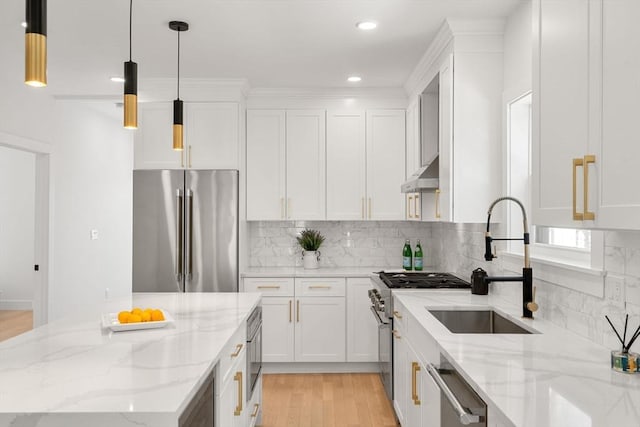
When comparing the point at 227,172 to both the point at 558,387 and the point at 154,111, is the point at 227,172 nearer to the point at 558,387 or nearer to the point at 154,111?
the point at 154,111

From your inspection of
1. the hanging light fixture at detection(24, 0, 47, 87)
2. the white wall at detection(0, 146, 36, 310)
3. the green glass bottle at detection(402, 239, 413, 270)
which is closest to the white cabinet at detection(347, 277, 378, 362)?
the green glass bottle at detection(402, 239, 413, 270)

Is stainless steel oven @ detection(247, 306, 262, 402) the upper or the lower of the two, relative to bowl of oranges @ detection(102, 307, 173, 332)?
lower

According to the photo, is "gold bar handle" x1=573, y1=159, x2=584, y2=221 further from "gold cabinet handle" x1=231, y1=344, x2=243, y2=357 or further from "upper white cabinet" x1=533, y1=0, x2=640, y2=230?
"gold cabinet handle" x1=231, y1=344, x2=243, y2=357

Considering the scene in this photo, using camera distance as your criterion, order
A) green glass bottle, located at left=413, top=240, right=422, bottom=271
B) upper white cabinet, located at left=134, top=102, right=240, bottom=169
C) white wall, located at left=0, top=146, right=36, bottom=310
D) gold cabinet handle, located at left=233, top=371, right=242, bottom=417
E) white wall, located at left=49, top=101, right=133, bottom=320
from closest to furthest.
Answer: gold cabinet handle, located at left=233, top=371, right=242, bottom=417, upper white cabinet, located at left=134, top=102, right=240, bottom=169, green glass bottle, located at left=413, top=240, right=422, bottom=271, white wall, located at left=49, top=101, right=133, bottom=320, white wall, located at left=0, top=146, right=36, bottom=310

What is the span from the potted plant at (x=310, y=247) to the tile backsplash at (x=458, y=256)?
16cm

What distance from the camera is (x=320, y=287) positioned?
15.7 feet

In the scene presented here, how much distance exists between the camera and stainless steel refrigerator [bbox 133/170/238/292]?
455 centimetres

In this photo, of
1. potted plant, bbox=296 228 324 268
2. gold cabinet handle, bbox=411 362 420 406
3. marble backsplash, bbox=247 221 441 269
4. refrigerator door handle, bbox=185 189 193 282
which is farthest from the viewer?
marble backsplash, bbox=247 221 441 269

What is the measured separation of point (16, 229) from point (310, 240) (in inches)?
214

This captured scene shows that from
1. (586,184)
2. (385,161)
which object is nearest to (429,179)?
(385,161)

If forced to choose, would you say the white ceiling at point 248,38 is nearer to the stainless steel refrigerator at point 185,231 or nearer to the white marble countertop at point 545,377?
the stainless steel refrigerator at point 185,231

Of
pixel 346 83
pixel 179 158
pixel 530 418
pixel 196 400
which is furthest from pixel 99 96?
pixel 530 418

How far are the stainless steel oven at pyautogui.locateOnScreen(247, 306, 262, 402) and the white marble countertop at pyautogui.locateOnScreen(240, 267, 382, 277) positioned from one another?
1.39m

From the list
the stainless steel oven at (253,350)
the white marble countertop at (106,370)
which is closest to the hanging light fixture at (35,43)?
the white marble countertop at (106,370)
